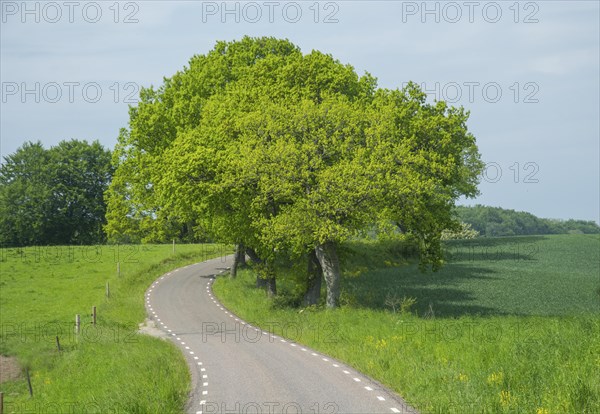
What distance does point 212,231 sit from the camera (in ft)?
148

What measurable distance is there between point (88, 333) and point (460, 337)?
71.2ft

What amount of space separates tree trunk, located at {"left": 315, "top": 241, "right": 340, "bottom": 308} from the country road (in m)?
4.63

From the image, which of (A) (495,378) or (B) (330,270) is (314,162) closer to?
(B) (330,270)

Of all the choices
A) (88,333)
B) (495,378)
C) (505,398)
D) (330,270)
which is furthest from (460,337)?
(88,333)

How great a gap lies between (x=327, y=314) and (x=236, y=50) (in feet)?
85.7

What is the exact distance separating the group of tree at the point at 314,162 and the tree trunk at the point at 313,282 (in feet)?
0.22

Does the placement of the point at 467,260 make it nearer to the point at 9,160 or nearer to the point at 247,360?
the point at 247,360

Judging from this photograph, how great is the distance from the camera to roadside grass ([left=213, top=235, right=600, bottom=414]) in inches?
601

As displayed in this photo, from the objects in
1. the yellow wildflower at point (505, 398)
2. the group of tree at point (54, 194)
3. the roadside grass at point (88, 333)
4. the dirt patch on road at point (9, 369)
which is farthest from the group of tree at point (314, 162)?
the group of tree at point (54, 194)

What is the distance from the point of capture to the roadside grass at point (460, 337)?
50.1 feet

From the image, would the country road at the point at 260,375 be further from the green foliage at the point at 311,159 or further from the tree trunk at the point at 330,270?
the green foliage at the point at 311,159

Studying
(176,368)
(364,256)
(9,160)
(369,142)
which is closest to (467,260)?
(364,256)

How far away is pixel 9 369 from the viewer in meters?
32.1

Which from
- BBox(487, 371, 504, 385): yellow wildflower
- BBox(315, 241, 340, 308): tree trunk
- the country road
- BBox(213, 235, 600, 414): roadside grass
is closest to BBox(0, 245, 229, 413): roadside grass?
the country road
